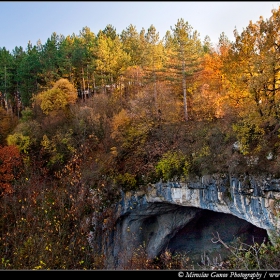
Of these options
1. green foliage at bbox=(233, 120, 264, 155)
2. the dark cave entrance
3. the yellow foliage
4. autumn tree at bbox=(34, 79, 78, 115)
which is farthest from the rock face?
autumn tree at bbox=(34, 79, 78, 115)

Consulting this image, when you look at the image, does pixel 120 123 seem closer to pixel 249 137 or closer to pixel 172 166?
pixel 172 166

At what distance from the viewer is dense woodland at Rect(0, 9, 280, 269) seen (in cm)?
1105

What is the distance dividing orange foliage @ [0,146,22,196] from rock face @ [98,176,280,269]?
27.3ft

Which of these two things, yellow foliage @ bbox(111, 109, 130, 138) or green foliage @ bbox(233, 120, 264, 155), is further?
yellow foliage @ bbox(111, 109, 130, 138)

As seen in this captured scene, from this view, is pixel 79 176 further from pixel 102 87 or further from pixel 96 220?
pixel 102 87

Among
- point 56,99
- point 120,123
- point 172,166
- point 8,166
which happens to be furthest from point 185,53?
point 8,166

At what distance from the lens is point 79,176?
17234mm

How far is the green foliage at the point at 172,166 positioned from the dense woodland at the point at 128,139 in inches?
2.3

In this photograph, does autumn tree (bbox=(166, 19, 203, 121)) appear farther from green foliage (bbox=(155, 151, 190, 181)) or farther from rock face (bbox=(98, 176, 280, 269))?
rock face (bbox=(98, 176, 280, 269))

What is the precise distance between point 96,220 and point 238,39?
13014 millimetres

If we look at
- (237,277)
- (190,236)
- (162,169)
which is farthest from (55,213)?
(237,277)

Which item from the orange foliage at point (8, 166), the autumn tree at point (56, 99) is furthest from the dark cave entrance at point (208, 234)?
the autumn tree at point (56, 99)

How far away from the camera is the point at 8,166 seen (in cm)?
1778

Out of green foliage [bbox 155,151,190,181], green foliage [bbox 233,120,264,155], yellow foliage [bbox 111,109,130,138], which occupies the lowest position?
green foliage [bbox 155,151,190,181]
